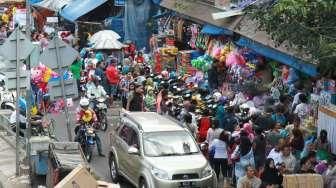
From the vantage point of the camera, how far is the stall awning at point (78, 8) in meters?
36.3

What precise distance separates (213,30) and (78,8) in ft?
46.4

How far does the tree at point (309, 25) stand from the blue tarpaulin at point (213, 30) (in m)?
10.0

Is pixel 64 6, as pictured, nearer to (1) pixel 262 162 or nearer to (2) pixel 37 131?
(2) pixel 37 131

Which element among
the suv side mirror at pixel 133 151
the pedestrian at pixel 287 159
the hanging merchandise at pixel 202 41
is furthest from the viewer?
the hanging merchandise at pixel 202 41

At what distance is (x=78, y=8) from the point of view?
37188 millimetres

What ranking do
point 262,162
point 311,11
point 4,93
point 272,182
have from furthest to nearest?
1. point 4,93
2. point 262,162
3. point 272,182
4. point 311,11

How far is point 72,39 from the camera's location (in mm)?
36562

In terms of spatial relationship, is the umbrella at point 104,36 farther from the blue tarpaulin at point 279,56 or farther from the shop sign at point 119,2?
the blue tarpaulin at point 279,56

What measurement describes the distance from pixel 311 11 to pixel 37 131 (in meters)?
9.01

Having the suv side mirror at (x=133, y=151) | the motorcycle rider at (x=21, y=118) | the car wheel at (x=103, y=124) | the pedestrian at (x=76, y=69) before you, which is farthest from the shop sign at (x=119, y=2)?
the suv side mirror at (x=133, y=151)

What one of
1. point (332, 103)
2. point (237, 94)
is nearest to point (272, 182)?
point (332, 103)

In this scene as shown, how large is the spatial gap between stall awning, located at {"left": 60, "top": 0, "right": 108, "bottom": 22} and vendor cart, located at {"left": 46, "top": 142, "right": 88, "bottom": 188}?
20.3 meters

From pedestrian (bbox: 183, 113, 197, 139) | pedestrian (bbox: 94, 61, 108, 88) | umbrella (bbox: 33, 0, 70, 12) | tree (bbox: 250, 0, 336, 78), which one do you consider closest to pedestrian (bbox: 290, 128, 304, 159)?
tree (bbox: 250, 0, 336, 78)

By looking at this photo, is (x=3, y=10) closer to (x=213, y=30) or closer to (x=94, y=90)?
(x=94, y=90)
